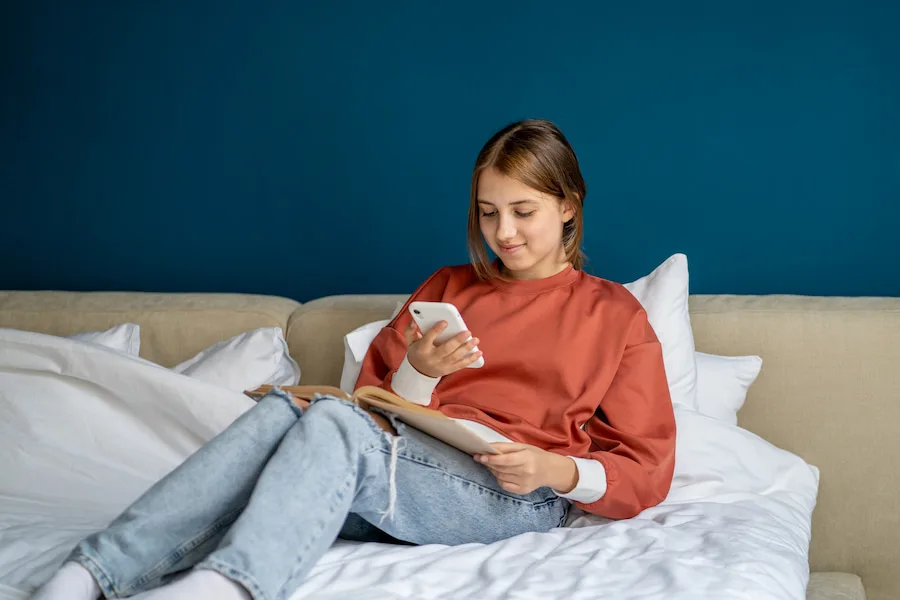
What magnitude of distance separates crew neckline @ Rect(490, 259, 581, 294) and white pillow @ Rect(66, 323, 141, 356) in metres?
0.94

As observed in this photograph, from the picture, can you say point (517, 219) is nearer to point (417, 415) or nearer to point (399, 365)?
point (399, 365)

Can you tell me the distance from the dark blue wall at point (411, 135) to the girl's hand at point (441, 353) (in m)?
1.06

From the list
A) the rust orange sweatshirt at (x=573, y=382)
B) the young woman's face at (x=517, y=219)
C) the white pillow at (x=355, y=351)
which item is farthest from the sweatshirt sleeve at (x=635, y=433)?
the white pillow at (x=355, y=351)

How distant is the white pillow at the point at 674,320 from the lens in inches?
80.8

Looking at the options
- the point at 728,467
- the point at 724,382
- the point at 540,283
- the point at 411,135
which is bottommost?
the point at 728,467

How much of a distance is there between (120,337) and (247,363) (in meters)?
0.35

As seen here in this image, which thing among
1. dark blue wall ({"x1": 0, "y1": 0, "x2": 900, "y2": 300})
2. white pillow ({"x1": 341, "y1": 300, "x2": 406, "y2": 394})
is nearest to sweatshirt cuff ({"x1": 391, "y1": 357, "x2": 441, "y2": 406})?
white pillow ({"x1": 341, "y1": 300, "x2": 406, "y2": 394})

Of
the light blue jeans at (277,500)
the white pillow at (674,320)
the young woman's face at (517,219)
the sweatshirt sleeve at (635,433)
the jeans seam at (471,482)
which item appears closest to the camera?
the light blue jeans at (277,500)

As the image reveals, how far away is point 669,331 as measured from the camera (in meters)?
2.09

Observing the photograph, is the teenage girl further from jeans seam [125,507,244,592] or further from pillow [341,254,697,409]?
pillow [341,254,697,409]

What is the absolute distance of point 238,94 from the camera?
2.82 metres

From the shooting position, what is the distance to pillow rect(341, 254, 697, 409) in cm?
205

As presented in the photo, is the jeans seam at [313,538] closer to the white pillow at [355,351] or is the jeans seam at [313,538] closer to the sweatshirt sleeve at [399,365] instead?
the sweatshirt sleeve at [399,365]

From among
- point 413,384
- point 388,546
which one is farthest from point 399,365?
point 388,546
